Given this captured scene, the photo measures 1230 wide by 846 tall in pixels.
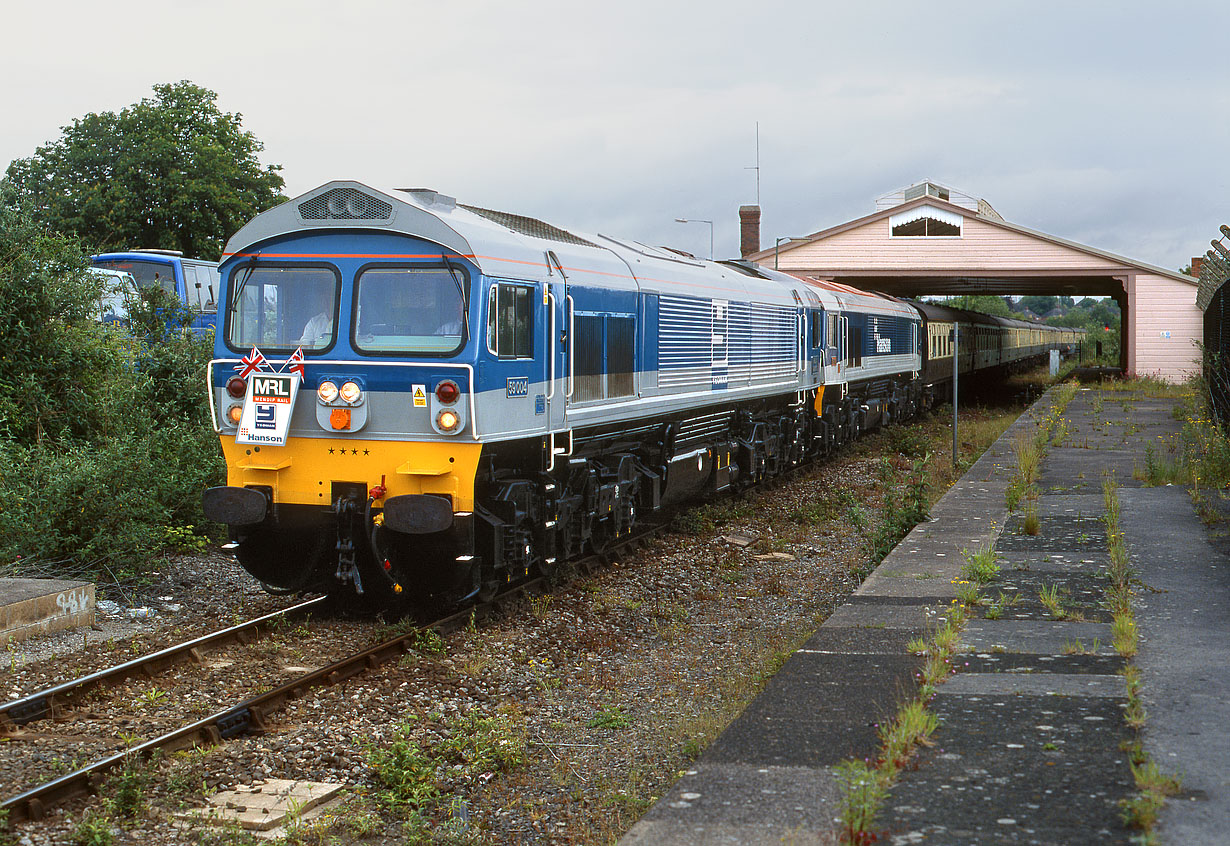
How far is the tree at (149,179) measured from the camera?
146 ft

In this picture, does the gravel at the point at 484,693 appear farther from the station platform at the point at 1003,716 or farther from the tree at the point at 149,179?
A: the tree at the point at 149,179

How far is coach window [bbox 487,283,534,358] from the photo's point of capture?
886 cm

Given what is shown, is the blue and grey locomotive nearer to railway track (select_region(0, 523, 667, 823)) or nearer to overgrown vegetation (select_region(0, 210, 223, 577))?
railway track (select_region(0, 523, 667, 823))

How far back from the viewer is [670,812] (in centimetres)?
494

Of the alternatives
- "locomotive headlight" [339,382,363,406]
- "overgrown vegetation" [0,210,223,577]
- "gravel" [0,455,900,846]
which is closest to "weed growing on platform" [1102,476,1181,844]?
"gravel" [0,455,900,846]

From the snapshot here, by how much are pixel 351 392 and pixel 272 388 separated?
2.18 ft

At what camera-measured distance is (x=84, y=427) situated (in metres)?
13.2

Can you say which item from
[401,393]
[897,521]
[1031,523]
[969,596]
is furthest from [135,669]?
[1031,523]

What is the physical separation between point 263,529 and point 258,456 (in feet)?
1.82

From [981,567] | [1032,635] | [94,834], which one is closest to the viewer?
[94,834]

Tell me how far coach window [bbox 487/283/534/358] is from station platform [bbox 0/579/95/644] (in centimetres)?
353

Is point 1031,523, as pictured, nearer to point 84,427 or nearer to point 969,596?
point 969,596

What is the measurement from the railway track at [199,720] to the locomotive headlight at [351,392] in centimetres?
172

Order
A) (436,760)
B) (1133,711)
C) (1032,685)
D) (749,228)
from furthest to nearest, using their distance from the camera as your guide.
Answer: (749,228), (436,760), (1032,685), (1133,711)
